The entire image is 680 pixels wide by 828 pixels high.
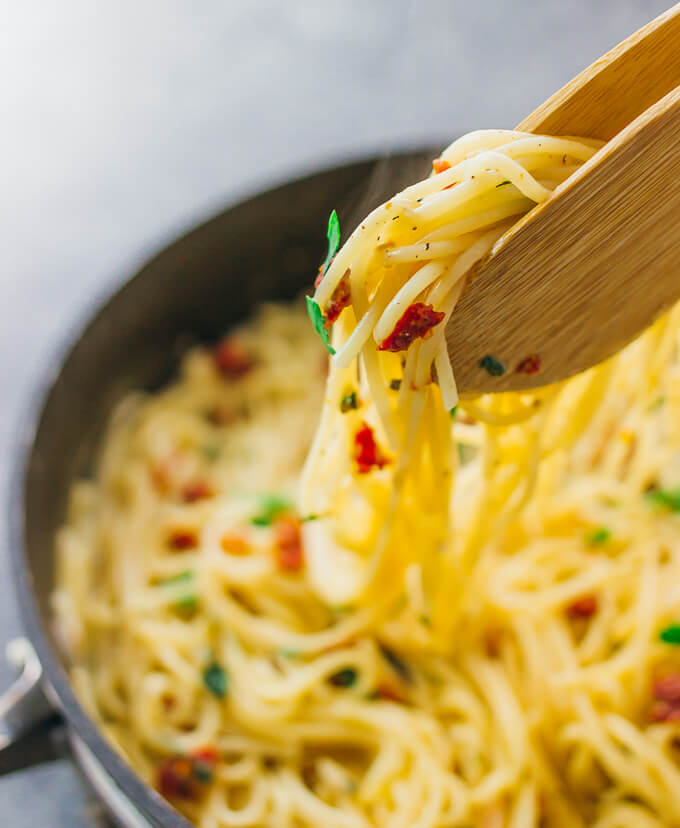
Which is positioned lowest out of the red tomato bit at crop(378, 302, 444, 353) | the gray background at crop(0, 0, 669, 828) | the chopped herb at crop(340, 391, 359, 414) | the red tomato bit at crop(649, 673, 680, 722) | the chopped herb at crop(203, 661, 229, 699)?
the red tomato bit at crop(649, 673, 680, 722)

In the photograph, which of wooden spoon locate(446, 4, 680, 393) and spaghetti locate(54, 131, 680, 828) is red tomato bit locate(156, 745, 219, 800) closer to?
spaghetti locate(54, 131, 680, 828)

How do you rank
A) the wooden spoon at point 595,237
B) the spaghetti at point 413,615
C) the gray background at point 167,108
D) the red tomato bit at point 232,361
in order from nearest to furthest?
the wooden spoon at point 595,237 < the spaghetti at point 413,615 < the red tomato bit at point 232,361 < the gray background at point 167,108

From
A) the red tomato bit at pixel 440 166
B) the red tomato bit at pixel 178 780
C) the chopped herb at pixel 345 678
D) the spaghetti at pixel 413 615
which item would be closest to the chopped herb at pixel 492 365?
the spaghetti at pixel 413 615

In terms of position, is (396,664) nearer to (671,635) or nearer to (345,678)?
(345,678)

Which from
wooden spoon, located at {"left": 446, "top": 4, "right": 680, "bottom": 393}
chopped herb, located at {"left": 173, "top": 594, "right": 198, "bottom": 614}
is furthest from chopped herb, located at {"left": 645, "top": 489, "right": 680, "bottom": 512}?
chopped herb, located at {"left": 173, "top": 594, "right": 198, "bottom": 614}

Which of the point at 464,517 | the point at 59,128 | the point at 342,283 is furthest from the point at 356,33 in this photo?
the point at 342,283

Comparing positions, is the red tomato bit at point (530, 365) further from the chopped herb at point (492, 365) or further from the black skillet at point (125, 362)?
the black skillet at point (125, 362)

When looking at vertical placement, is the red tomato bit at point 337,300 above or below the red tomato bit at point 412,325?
above
